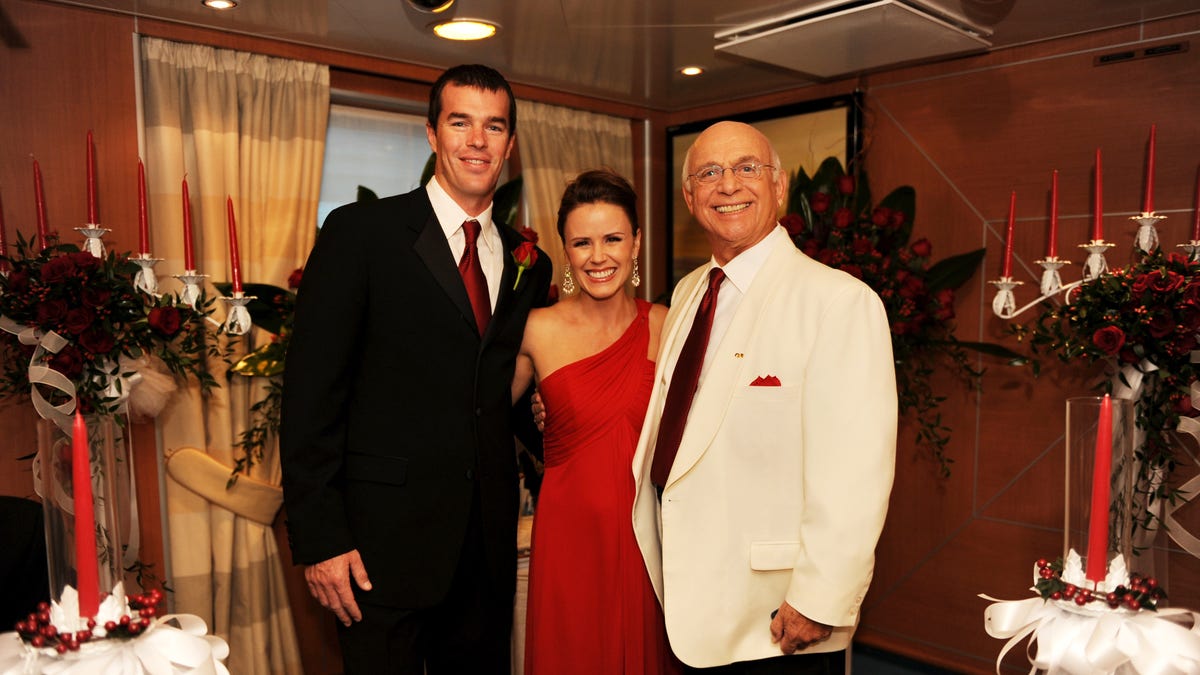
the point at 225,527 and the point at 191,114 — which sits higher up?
the point at 191,114

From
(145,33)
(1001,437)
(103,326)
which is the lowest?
(1001,437)

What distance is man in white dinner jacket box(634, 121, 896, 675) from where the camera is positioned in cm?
168

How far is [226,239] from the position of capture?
3.08 meters

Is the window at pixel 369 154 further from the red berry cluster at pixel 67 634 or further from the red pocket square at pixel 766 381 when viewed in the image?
the red berry cluster at pixel 67 634

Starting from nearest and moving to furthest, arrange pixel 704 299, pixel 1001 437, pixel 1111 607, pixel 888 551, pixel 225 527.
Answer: pixel 1111 607
pixel 704 299
pixel 225 527
pixel 1001 437
pixel 888 551

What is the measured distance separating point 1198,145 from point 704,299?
6.57ft

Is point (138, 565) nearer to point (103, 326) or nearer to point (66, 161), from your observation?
point (103, 326)

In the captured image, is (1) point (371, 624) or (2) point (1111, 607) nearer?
(2) point (1111, 607)

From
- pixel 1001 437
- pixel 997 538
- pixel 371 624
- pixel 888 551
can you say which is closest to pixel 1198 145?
pixel 1001 437

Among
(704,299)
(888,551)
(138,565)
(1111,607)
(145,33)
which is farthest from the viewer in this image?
(888,551)

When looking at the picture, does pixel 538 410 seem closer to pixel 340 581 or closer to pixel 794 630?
pixel 340 581

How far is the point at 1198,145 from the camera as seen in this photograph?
9.11 ft

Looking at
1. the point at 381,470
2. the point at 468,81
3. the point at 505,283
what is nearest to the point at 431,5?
the point at 468,81

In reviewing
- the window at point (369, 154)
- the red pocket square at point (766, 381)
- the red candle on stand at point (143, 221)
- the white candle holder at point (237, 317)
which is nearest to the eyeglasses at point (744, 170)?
the red pocket square at point (766, 381)
